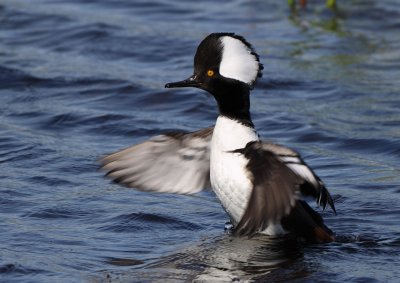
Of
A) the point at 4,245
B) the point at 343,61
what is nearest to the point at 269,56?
the point at 343,61

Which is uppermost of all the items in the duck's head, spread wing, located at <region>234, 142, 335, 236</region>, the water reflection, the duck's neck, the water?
the duck's head

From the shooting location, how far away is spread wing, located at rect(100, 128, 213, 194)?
309 inches

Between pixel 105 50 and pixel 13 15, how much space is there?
220cm

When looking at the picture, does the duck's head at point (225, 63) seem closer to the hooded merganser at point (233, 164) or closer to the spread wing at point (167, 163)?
the hooded merganser at point (233, 164)

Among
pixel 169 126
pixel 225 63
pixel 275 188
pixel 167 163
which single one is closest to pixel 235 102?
pixel 225 63

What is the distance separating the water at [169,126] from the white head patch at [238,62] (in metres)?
1.21

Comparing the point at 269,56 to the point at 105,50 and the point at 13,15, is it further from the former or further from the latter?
the point at 13,15

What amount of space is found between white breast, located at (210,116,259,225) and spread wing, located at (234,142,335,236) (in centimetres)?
31

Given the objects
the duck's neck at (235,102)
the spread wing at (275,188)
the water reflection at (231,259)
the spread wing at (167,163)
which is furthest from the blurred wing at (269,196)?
the spread wing at (167,163)

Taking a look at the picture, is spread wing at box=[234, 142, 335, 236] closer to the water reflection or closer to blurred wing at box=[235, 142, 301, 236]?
blurred wing at box=[235, 142, 301, 236]

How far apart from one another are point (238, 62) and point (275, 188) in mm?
1153

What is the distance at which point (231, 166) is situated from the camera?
7.29 m

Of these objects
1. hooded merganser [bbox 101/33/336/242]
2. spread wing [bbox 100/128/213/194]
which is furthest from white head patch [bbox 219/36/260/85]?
spread wing [bbox 100/128/213/194]

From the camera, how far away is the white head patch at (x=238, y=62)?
733cm
